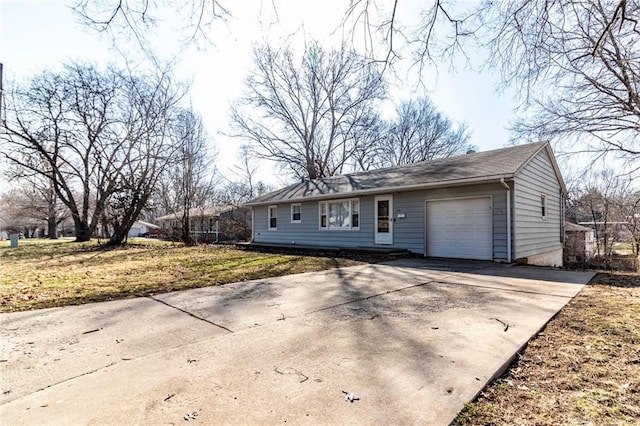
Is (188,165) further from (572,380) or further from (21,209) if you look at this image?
(21,209)

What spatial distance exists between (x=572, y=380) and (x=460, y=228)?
8160 mm

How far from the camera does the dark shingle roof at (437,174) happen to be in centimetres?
956

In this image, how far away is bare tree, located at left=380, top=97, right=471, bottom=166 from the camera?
27891 millimetres

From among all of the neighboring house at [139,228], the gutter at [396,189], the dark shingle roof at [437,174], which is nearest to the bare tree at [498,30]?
the gutter at [396,189]

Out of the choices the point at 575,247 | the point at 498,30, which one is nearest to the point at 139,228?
the point at 575,247

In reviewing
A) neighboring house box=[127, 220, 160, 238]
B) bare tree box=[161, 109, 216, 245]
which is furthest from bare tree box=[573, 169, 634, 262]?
neighboring house box=[127, 220, 160, 238]

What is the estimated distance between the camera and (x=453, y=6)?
170 inches

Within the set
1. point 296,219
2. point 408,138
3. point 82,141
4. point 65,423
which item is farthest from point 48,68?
point 408,138

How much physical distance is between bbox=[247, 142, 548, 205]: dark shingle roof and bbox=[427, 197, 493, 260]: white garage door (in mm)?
775

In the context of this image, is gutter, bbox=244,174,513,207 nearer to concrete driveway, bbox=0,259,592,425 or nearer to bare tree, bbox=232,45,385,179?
concrete driveway, bbox=0,259,592,425

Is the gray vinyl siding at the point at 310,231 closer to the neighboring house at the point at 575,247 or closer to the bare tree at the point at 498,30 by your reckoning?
the bare tree at the point at 498,30

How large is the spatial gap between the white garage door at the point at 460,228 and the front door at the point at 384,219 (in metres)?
1.48

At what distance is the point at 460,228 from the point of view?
10.1 metres

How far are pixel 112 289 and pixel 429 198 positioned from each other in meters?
8.93
